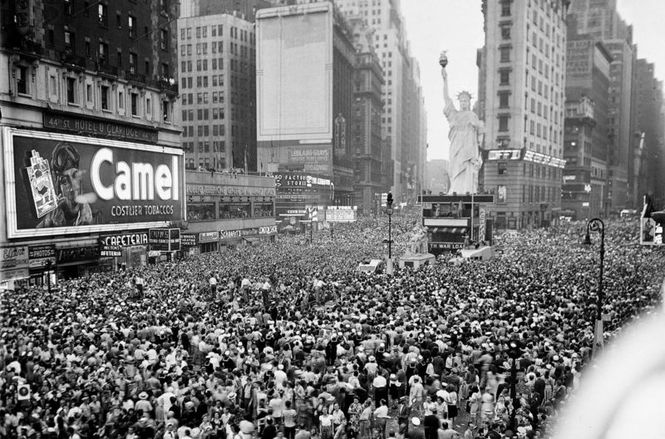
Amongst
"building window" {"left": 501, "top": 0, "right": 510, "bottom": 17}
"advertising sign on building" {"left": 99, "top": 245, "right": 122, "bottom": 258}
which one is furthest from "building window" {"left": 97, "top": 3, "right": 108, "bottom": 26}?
"building window" {"left": 501, "top": 0, "right": 510, "bottom": 17}

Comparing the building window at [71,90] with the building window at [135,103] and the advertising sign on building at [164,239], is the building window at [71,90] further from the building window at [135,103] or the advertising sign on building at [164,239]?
the advertising sign on building at [164,239]

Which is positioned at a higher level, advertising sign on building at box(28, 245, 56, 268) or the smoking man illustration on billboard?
the smoking man illustration on billboard

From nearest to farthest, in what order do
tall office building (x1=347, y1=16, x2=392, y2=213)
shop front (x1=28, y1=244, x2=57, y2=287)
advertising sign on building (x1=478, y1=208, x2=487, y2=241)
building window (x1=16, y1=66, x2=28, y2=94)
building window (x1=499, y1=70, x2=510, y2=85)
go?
1. shop front (x1=28, y1=244, x2=57, y2=287)
2. building window (x1=16, y1=66, x2=28, y2=94)
3. advertising sign on building (x1=478, y1=208, x2=487, y2=241)
4. building window (x1=499, y1=70, x2=510, y2=85)
5. tall office building (x1=347, y1=16, x2=392, y2=213)

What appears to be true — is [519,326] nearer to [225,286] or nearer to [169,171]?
[225,286]

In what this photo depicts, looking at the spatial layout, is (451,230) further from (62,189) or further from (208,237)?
(62,189)

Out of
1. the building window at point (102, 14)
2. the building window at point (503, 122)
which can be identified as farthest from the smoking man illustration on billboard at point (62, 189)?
the building window at point (503, 122)

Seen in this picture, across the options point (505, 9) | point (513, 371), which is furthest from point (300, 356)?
point (505, 9)

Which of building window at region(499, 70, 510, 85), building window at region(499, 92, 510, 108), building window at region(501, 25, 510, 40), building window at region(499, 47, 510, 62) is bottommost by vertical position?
building window at region(499, 92, 510, 108)

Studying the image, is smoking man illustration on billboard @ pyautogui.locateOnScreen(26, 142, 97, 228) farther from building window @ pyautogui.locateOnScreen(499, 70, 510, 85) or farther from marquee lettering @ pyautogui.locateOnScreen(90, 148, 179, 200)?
building window @ pyautogui.locateOnScreen(499, 70, 510, 85)
